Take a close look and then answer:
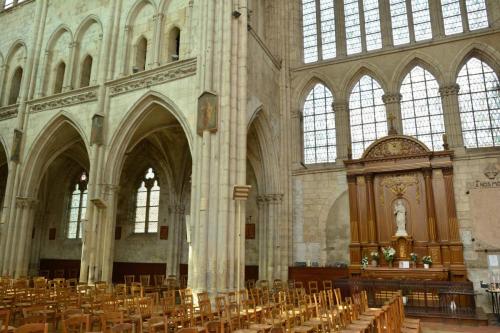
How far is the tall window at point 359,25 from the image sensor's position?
61.5ft

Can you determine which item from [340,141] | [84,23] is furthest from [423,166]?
[84,23]

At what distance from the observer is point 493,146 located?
15523 millimetres

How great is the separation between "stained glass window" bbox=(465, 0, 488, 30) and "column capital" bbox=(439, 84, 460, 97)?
108 inches

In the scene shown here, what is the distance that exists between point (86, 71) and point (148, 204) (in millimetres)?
7758

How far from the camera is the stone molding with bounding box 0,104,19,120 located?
20562mm

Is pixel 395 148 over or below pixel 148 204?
over

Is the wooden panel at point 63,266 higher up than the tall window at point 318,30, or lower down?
lower down

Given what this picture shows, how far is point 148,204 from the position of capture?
22.7 metres

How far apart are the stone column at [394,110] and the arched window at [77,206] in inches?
713

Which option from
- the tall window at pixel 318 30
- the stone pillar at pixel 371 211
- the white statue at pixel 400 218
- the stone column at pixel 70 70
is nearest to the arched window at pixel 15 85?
the stone column at pixel 70 70

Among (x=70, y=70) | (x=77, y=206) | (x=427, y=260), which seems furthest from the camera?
(x=77, y=206)

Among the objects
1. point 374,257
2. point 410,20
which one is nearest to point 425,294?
point 374,257

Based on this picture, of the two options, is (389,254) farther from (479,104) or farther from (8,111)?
(8,111)

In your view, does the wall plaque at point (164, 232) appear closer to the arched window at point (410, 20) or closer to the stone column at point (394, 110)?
the stone column at point (394, 110)
